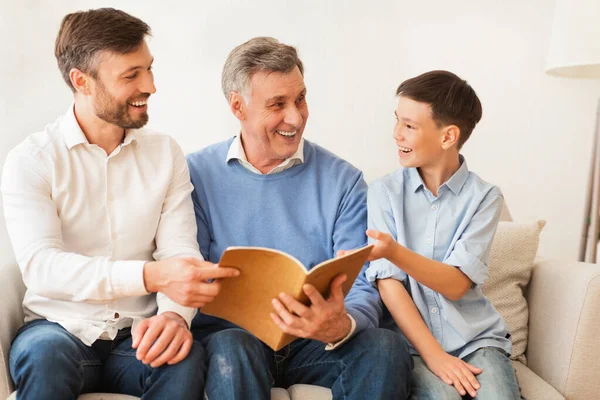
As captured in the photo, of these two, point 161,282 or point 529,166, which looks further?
point 529,166

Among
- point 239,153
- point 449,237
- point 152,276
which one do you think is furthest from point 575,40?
point 152,276

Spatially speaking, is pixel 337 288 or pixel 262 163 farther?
pixel 262 163

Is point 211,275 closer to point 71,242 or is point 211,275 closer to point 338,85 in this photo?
point 71,242

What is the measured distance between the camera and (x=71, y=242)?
1.81 meters

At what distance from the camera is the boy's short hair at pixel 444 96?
1880mm

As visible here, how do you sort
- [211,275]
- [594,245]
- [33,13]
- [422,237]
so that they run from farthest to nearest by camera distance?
[594,245], [33,13], [422,237], [211,275]

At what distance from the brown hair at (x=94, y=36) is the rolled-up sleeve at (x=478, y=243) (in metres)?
1.00

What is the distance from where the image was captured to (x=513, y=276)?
2115 millimetres

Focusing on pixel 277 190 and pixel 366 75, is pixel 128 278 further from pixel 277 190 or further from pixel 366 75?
pixel 366 75

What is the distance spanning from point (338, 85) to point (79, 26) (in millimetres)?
1095

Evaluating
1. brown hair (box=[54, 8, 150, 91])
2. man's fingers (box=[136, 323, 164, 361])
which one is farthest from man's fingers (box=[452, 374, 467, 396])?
brown hair (box=[54, 8, 150, 91])

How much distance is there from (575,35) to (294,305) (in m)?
1.59

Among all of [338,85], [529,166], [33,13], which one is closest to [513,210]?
[529,166]

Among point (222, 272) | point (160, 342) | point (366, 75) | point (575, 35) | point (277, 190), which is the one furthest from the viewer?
point (366, 75)
